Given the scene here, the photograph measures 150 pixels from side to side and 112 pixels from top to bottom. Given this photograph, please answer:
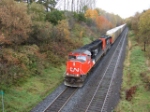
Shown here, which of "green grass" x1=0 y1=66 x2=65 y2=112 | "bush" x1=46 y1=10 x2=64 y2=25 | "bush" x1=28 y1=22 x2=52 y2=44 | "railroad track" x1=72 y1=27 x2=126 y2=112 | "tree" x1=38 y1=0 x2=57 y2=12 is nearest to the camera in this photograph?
"green grass" x1=0 y1=66 x2=65 y2=112

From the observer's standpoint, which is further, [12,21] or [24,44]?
[24,44]

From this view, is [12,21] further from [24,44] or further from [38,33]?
[38,33]

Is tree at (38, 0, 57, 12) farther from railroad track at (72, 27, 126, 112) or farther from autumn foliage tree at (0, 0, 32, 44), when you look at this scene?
railroad track at (72, 27, 126, 112)

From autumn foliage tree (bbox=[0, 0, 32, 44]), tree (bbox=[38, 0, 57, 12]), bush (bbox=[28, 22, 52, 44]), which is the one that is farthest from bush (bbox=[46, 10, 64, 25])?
autumn foliage tree (bbox=[0, 0, 32, 44])

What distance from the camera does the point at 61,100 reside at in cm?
1566

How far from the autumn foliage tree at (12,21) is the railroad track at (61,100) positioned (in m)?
6.64

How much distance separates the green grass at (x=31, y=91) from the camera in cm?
1407

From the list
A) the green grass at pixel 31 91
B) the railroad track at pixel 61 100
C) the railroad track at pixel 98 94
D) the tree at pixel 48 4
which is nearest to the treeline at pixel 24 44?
the green grass at pixel 31 91

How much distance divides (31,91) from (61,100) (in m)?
2.91

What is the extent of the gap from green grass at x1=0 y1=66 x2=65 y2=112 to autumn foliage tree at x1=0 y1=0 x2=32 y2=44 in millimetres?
4284

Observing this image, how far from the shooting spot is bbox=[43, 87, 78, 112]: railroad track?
14.1m

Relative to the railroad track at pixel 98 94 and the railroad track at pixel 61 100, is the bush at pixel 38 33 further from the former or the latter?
the railroad track at pixel 61 100

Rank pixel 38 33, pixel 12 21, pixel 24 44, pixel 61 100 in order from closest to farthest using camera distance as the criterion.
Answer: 1. pixel 61 100
2. pixel 12 21
3. pixel 24 44
4. pixel 38 33

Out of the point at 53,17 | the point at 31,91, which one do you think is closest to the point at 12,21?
the point at 31,91
